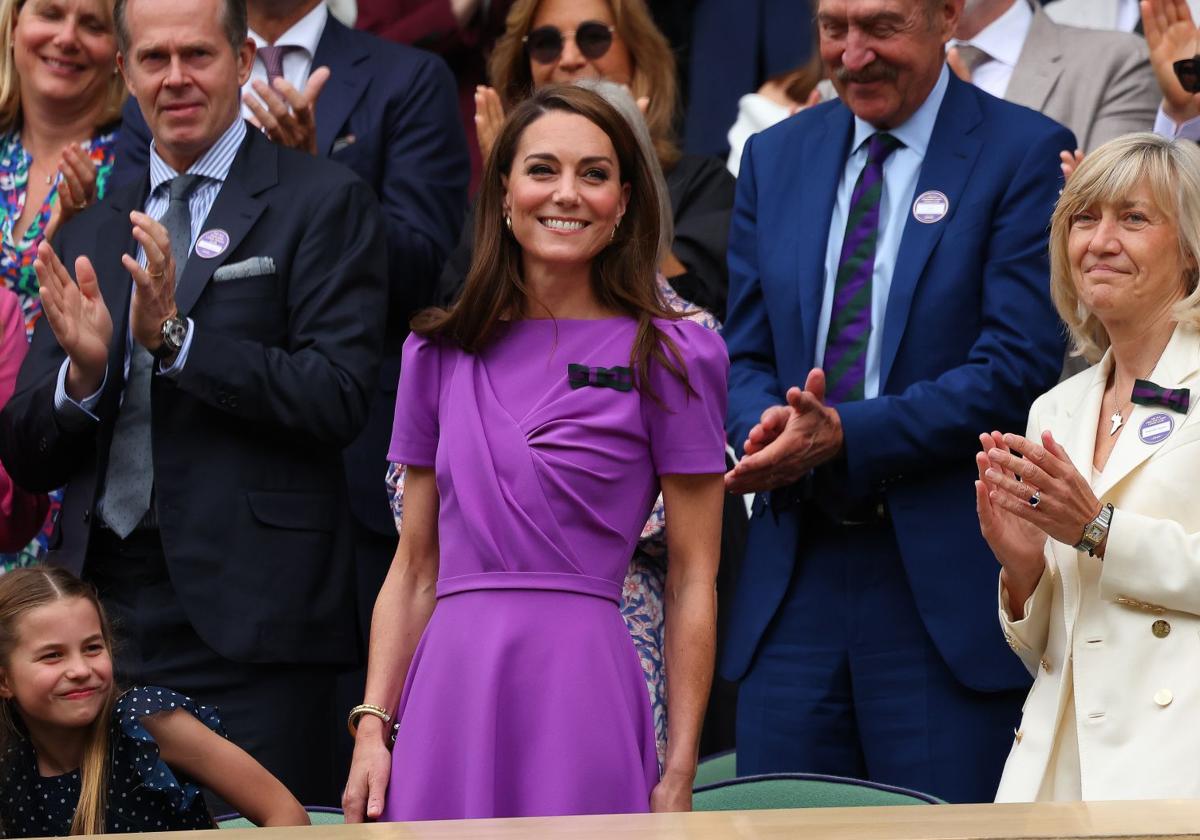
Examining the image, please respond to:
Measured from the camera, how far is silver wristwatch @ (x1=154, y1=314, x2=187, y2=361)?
15.0ft

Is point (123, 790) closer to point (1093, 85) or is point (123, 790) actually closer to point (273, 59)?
point (273, 59)

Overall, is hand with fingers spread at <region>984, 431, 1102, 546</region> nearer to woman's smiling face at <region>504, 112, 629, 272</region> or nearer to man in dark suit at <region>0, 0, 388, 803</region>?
woman's smiling face at <region>504, 112, 629, 272</region>

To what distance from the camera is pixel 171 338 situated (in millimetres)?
4570

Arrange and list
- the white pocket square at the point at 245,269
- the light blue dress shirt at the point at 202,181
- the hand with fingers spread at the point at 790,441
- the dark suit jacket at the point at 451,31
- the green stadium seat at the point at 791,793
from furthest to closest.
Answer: the dark suit jacket at the point at 451,31 < the light blue dress shirt at the point at 202,181 < the white pocket square at the point at 245,269 < the hand with fingers spread at the point at 790,441 < the green stadium seat at the point at 791,793

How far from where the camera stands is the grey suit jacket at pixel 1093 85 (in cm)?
551

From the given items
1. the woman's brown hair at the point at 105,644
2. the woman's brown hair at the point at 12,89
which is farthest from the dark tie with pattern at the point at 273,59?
the woman's brown hair at the point at 105,644

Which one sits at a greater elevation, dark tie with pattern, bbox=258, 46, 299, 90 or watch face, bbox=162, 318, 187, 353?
dark tie with pattern, bbox=258, 46, 299, 90

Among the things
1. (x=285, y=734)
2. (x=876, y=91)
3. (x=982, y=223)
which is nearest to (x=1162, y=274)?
(x=982, y=223)

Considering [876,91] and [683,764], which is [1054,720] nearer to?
[683,764]

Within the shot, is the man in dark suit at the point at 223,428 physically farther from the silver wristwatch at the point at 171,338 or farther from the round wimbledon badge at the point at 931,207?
the round wimbledon badge at the point at 931,207

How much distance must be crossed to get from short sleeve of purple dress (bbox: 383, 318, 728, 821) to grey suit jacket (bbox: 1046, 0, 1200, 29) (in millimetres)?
3342

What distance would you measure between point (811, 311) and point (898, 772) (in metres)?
1.08

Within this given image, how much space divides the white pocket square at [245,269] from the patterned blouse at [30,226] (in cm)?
79

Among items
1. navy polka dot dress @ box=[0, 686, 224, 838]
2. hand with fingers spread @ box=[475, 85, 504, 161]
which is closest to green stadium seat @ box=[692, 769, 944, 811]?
navy polka dot dress @ box=[0, 686, 224, 838]
